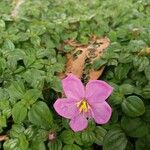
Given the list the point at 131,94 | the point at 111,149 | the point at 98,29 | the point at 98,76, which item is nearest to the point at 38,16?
the point at 98,29

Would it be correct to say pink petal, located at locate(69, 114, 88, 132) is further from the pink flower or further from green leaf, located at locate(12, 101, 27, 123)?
green leaf, located at locate(12, 101, 27, 123)

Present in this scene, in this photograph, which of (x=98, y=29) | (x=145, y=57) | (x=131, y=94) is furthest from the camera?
(x=98, y=29)

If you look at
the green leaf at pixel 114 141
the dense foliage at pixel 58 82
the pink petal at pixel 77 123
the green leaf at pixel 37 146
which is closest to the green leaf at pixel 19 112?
the dense foliage at pixel 58 82

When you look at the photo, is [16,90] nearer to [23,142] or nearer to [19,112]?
[19,112]

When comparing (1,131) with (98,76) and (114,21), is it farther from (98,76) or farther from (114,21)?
(114,21)

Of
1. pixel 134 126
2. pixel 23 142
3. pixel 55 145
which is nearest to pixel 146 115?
pixel 134 126

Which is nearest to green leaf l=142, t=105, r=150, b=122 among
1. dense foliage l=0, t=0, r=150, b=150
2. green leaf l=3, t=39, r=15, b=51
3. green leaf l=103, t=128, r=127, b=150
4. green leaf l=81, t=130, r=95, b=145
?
dense foliage l=0, t=0, r=150, b=150

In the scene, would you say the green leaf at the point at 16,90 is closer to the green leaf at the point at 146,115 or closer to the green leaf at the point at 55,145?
the green leaf at the point at 55,145
